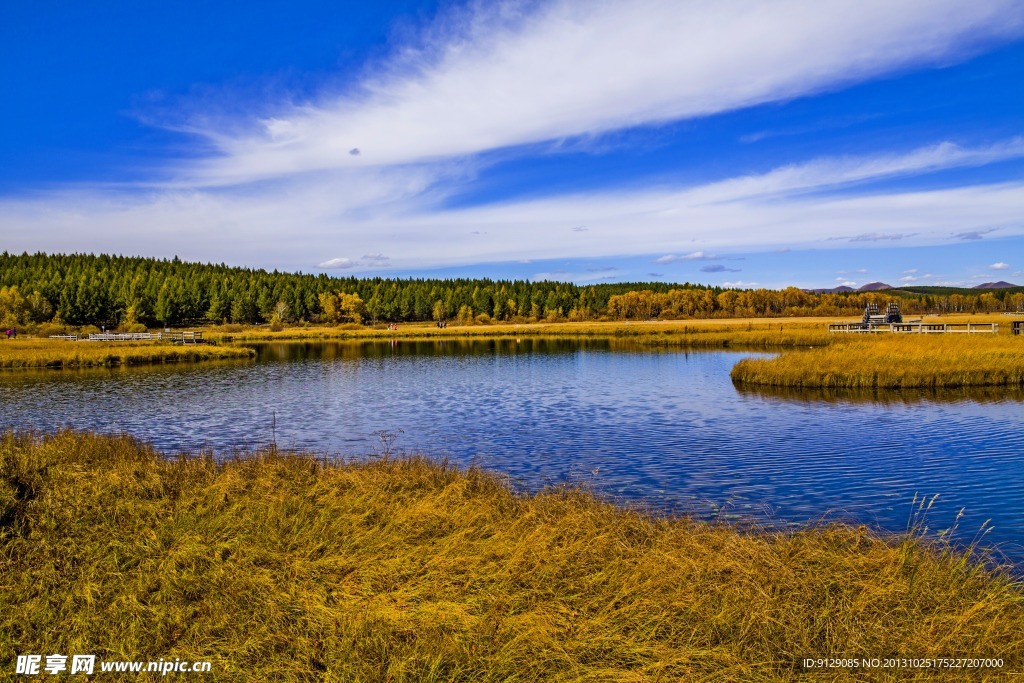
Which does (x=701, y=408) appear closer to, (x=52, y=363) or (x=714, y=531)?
(x=714, y=531)

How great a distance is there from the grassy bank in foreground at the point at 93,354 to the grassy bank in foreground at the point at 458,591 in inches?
2397

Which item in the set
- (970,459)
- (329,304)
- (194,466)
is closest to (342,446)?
(194,466)

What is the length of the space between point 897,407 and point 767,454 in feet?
47.0

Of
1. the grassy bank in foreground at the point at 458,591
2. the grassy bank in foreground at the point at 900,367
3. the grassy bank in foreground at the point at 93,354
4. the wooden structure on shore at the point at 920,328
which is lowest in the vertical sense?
the grassy bank in foreground at the point at 93,354

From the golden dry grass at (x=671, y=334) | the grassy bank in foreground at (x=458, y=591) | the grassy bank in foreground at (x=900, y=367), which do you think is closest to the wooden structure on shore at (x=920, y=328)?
the golden dry grass at (x=671, y=334)

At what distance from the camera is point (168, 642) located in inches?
301

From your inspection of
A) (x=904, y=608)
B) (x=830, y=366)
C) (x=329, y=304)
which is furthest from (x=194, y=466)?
(x=329, y=304)

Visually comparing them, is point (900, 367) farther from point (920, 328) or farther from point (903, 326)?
point (903, 326)

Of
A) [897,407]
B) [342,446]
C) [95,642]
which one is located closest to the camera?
[95,642]

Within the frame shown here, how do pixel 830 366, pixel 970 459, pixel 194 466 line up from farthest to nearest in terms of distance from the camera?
pixel 830 366 < pixel 970 459 < pixel 194 466

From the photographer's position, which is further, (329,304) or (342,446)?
(329,304)

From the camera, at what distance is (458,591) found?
8750mm

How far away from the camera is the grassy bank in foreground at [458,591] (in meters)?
7.23

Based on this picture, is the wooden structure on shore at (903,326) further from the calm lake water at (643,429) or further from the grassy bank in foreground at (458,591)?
the grassy bank in foreground at (458,591)
